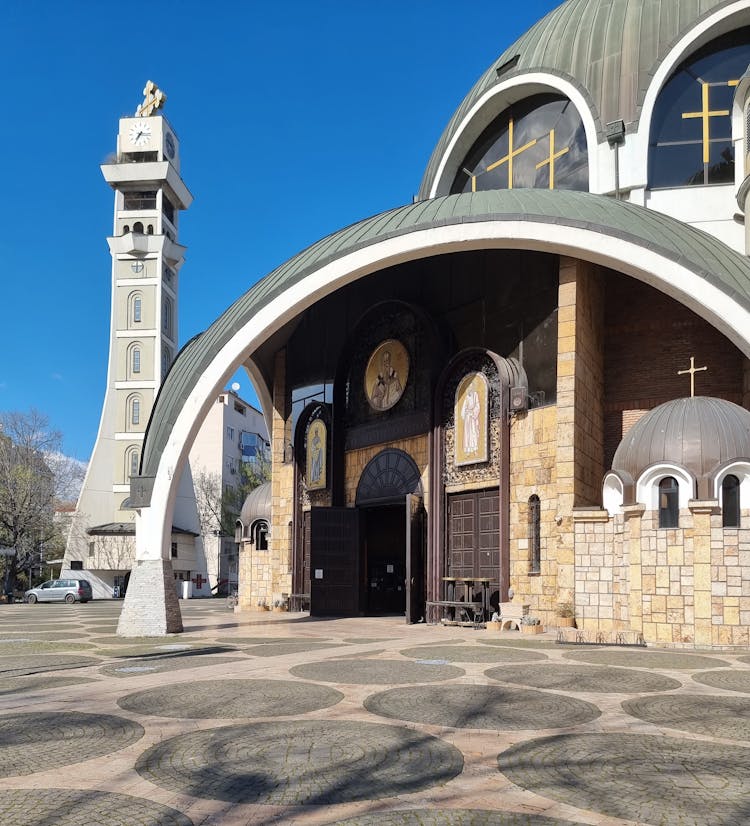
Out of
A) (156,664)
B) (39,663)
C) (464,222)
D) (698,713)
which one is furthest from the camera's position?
(464,222)

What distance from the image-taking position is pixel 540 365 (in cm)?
1652

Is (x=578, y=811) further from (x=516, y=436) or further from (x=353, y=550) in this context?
(x=353, y=550)

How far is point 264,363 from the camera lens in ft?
79.4

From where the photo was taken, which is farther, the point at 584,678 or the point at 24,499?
the point at 24,499

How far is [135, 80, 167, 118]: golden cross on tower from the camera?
181 ft

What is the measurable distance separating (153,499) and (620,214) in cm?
993

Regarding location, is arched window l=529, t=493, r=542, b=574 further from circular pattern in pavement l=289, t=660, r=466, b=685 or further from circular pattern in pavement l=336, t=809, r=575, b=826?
circular pattern in pavement l=336, t=809, r=575, b=826

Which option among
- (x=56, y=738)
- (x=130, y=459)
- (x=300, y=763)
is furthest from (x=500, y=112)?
(x=130, y=459)

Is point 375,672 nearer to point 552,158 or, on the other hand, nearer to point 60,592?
point 552,158

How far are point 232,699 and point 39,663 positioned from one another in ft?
14.8

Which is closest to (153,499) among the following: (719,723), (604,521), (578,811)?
(604,521)

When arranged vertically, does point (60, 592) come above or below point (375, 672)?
below

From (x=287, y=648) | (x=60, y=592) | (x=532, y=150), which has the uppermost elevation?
(x=532, y=150)

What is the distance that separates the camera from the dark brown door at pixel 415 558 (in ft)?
Answer: 58.1
